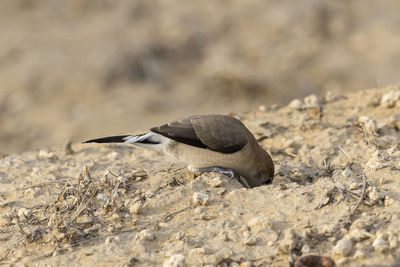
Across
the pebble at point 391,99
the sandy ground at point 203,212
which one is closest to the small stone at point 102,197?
the sandy ground at point 203,212

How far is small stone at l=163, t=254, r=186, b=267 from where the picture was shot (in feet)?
13.0

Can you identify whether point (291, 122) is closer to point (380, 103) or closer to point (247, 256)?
point (380, 103)

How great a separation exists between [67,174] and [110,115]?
5549 millimetres

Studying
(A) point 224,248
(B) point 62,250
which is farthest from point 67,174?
(A) point 224,248

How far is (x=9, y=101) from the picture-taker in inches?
457

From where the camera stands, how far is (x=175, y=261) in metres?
3.98

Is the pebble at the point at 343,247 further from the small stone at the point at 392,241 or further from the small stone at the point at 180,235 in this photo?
the small stone at the point at 180,235

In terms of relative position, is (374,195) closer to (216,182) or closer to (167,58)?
(216,182)

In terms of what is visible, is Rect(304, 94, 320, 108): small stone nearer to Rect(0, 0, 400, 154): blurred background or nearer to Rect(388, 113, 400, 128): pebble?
Rect(388, 113, 400, 128): pebble

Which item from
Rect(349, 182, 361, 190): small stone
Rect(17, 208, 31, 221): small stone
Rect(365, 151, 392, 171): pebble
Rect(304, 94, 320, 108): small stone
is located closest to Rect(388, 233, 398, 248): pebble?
Rect(349, 182, 361, 190): small stone

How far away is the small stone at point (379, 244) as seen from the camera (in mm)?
3836

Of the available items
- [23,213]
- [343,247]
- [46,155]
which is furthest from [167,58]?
[343,247]

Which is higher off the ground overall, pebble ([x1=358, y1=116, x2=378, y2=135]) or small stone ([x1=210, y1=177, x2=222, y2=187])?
small stone ([x1=210, y1=177, x2=222, y2=187])

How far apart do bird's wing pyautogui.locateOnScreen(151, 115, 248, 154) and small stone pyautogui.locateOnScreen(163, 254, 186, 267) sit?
174cm
